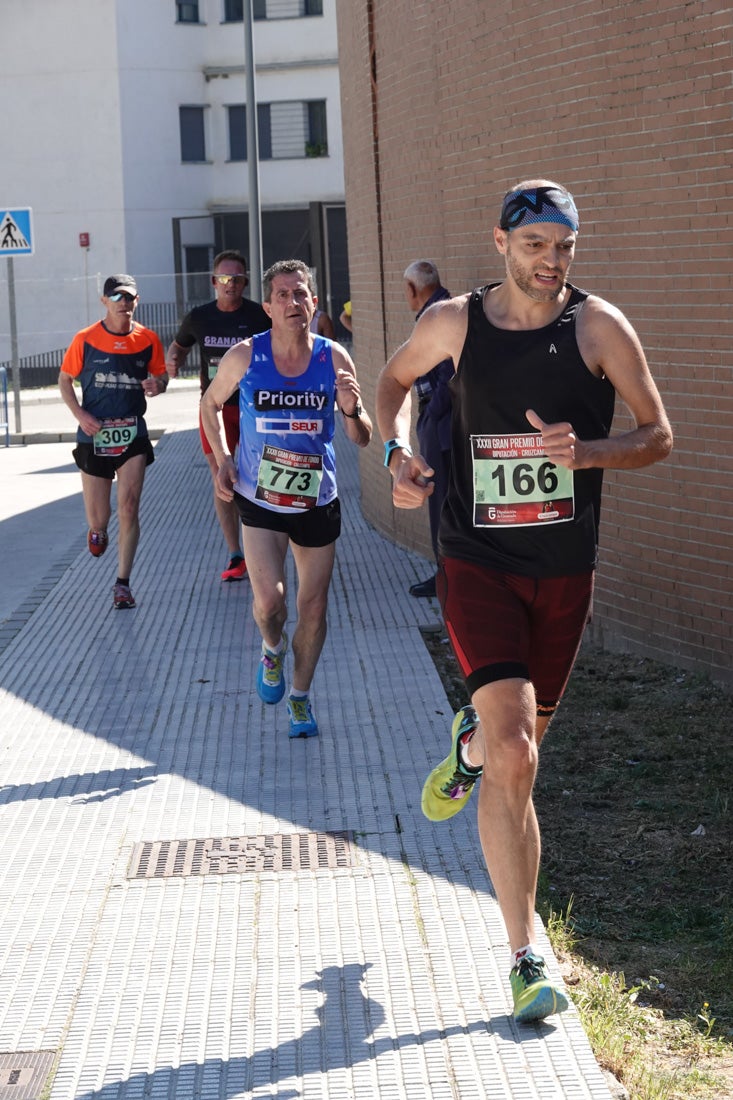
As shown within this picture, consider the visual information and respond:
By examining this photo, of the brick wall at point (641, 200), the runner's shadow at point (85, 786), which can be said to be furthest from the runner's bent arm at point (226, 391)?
the brick wall at point (641, 200)

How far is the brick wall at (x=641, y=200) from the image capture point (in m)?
7.58

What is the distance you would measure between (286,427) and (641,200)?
2.26m

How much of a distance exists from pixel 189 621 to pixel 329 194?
38.6 m

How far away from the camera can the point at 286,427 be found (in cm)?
717

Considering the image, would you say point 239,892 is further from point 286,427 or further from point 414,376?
point 286,427

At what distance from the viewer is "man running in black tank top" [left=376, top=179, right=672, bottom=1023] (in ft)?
14.0

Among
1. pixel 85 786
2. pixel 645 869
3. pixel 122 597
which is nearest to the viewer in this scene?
pixel 645 869

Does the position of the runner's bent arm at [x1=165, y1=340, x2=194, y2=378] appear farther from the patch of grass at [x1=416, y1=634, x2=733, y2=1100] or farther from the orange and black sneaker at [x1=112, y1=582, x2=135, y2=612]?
the patch of grass at [x1=416, y1=634, x2=733, y2=1100]

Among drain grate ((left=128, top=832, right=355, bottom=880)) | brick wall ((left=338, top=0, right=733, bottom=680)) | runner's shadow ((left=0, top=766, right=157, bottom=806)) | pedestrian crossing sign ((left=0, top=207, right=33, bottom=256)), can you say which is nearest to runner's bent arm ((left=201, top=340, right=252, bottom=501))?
runner's shadow ((left=0, top=766, right=157, bottom=806))

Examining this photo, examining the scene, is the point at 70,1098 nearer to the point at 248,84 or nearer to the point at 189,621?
the point at 189,621

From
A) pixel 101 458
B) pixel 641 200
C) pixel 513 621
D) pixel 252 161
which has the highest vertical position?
pixel 252 161

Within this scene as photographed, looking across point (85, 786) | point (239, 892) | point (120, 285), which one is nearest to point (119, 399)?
point (120, 285)

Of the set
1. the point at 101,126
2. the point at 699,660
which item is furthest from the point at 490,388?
the point at 101,126

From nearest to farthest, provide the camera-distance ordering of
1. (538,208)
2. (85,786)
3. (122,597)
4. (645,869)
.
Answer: (538,208), (645,869), (85,786), (122,597)
